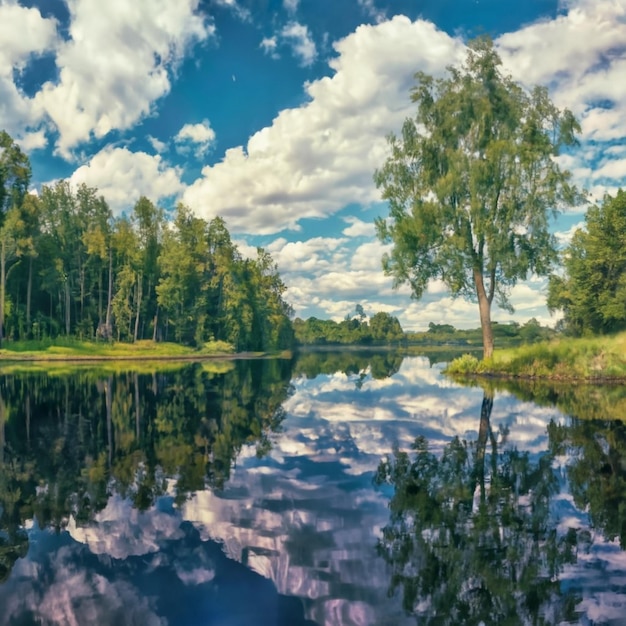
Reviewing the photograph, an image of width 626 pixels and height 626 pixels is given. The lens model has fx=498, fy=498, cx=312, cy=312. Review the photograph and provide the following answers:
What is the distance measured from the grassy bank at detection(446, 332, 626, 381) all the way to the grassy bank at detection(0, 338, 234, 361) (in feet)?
158

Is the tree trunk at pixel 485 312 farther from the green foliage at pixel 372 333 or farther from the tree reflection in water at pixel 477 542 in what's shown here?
the green foliage at pixel 372 333

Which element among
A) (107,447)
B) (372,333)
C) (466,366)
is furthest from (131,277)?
(372,333)

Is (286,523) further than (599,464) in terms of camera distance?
No

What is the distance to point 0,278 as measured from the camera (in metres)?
61.5

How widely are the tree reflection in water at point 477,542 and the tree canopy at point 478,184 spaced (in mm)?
25441

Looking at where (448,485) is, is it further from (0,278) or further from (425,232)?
(0,278)

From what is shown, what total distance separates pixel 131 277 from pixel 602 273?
6360cm

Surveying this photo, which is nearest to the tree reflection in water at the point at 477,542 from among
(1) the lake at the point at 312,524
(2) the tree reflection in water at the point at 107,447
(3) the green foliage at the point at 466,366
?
(1) the lake at the point at 312,524

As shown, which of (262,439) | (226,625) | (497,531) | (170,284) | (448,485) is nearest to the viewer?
(226,625)

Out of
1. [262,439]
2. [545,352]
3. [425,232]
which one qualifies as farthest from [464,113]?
[262,439]

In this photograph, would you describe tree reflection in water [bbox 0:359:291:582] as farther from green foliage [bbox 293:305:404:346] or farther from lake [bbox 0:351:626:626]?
green foliage [bbox 293:305:404:346]

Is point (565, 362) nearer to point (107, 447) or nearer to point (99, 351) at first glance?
point (107, 447)

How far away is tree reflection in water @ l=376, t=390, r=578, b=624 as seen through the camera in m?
4.40

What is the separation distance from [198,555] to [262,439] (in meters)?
6.37
